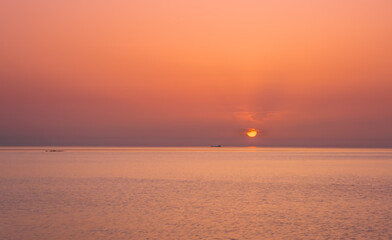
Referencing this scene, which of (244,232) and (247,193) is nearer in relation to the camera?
(244,232)

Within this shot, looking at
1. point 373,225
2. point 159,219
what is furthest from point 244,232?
point 373,225

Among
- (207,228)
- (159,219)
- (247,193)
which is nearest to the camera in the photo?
(207,228)

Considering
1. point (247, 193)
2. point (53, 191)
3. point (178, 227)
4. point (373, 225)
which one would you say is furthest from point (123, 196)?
point (373, 225)

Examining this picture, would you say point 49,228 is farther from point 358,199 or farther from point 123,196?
point 358,199

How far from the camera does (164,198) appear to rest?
28.2 m

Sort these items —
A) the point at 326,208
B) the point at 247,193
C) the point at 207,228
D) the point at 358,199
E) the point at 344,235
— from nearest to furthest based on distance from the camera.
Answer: the point at 344,235 < the point at 207,228 < the point at 326,208 < the point at 358,199 < the point at 247,193

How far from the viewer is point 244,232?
1738cm

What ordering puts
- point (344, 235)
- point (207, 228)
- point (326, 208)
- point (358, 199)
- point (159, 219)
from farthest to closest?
1. point (358, 199)
2. point (326, 208)
3. point (159, 219)
4. point (207, 228)
5. point (344, 235)

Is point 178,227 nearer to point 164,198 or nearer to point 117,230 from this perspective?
point 117,230

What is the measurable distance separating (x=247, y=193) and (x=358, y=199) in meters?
7.37

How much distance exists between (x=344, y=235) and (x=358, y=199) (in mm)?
11871

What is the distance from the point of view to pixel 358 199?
91.1 feet

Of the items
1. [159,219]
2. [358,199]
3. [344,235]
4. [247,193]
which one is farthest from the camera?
[247,193]

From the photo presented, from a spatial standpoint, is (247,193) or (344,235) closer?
(344,235)
